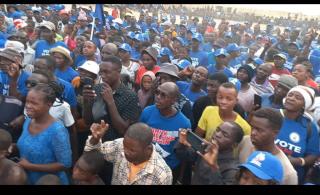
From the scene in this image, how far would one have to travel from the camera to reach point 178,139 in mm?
3426

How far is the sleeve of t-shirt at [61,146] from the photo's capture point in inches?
117

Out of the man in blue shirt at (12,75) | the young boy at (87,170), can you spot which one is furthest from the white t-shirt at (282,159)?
the man in blue shirt at (12,75)

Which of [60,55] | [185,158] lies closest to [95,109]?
[185,158]

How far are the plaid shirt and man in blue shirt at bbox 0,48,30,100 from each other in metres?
1.41

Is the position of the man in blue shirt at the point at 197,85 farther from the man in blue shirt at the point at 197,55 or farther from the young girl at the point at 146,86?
the man in blue shirt at the point at 197,55

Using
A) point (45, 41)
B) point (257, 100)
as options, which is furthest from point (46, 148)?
point (45, 41)

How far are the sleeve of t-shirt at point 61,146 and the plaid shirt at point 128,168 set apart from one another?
0.59 feet

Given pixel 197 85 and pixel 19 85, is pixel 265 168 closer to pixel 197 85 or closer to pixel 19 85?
pixel 197 85

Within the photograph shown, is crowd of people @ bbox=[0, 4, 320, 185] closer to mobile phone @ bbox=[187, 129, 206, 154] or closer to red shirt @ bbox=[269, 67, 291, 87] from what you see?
mobile phone @ bbox=[187, 129, 206, 154]

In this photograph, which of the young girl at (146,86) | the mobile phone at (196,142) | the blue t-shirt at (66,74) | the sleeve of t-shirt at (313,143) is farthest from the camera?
the blue t-shirt at (66,74)

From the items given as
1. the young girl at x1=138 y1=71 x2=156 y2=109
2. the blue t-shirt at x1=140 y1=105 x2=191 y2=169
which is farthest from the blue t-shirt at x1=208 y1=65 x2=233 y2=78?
the blue t-shirt at x1=140 y1=105 x2=191 y2=169

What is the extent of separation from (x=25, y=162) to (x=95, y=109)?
87cm

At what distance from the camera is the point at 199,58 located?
28.0 feet

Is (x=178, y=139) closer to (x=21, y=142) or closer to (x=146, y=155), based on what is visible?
(x=146, y=155)
